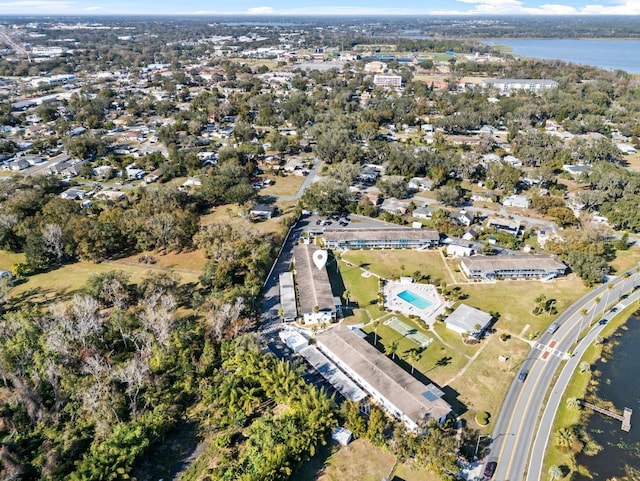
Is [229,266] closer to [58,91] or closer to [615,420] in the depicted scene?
[615,420]

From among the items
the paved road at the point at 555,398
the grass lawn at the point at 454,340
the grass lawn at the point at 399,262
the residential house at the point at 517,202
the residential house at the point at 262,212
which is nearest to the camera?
the paved road at the point at 555,398

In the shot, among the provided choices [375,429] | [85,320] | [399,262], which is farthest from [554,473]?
[85,320]

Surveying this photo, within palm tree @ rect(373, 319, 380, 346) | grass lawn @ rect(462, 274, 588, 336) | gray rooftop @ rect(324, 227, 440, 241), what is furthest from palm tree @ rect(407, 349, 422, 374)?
gray rooftop @ rect(324, 227, 440, 241)

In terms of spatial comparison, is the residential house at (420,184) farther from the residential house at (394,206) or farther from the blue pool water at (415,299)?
the blue pool water at (415,299)

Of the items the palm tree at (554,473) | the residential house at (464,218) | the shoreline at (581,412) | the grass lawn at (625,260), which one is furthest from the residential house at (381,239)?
the palm tree at (554,473)

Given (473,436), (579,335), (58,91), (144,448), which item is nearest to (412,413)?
(473,436)

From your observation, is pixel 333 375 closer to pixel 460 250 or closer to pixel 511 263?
pixel 460 250

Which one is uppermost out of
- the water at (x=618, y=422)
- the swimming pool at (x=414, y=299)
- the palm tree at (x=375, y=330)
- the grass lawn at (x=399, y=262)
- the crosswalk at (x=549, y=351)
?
the grass lawn at (x=399, y=262)
